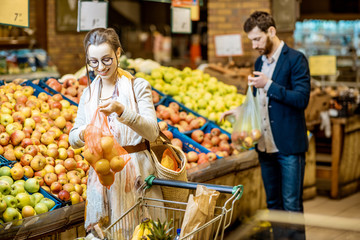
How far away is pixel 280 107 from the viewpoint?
3795 mm

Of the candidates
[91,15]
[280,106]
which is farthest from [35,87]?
[280,106]

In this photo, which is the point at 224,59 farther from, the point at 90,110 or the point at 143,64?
the point at 90,110

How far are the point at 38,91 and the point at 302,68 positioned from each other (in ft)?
7.92

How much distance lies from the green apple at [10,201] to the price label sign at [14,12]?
4.49 feet

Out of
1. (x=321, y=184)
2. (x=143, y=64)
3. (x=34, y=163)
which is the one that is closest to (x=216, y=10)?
(x=143, y=64)

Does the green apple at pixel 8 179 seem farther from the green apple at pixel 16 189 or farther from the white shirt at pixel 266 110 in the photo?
the white shirt at pixel 266 110

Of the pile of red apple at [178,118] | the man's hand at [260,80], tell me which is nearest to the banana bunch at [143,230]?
the man's hand at [260,80]

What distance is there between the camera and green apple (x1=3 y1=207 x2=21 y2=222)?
2.87 m

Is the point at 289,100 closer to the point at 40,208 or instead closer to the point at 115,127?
the point at 115,127

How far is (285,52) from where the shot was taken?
3.74 metres

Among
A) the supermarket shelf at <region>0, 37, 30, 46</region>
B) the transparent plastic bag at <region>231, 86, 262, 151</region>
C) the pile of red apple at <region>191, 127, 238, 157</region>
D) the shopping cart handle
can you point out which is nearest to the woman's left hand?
the shopping cart handle

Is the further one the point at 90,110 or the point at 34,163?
the point at 34,163

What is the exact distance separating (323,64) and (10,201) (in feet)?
14.1

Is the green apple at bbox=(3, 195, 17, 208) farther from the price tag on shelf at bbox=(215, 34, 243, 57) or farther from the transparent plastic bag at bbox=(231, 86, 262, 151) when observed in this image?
the price tag on shelf at bbox=(215, 34, 243, 57)
